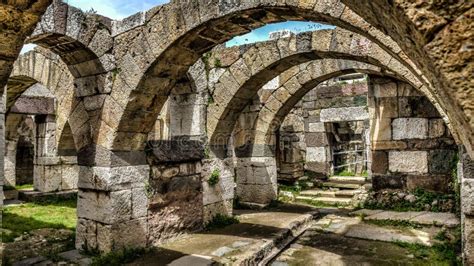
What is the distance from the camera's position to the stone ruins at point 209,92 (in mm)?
1685

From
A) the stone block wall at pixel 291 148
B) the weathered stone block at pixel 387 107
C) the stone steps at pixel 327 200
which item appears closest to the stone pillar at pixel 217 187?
the stone steps at pixel 327 200

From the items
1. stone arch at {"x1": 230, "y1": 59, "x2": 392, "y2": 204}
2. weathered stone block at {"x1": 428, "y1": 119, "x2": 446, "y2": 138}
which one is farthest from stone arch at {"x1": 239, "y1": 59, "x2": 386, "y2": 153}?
weathered stone block at {"x1": 428, "y1": 119, "x2": 446, "y2": 138}

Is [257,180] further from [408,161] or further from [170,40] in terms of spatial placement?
[170,40]

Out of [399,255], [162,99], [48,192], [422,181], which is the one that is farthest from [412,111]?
[48,192]

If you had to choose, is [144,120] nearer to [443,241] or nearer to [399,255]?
[399,255]

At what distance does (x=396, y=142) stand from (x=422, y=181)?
94 centimetres

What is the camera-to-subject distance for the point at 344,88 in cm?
1060

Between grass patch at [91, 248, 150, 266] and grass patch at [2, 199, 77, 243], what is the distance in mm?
2141

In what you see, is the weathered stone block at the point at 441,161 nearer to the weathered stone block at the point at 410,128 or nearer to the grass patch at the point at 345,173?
the weathered stone block at the point at 410,128

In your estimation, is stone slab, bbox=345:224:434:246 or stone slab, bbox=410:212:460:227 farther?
stone slab, bbox=410:212:460:227

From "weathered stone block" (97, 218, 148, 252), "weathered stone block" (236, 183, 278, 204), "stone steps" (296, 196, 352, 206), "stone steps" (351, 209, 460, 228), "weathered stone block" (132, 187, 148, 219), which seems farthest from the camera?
"stone steps" (296, 196, 352, 206)

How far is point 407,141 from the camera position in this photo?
7.36 meters

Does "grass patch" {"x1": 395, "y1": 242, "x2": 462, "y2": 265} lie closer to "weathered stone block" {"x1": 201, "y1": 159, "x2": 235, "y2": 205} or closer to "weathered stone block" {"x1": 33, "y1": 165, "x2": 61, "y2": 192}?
"weathered stone block" {"x1": 201, "y1": 159, "x2": 235, "y2": 205}

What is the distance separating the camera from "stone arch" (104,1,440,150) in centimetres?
346
